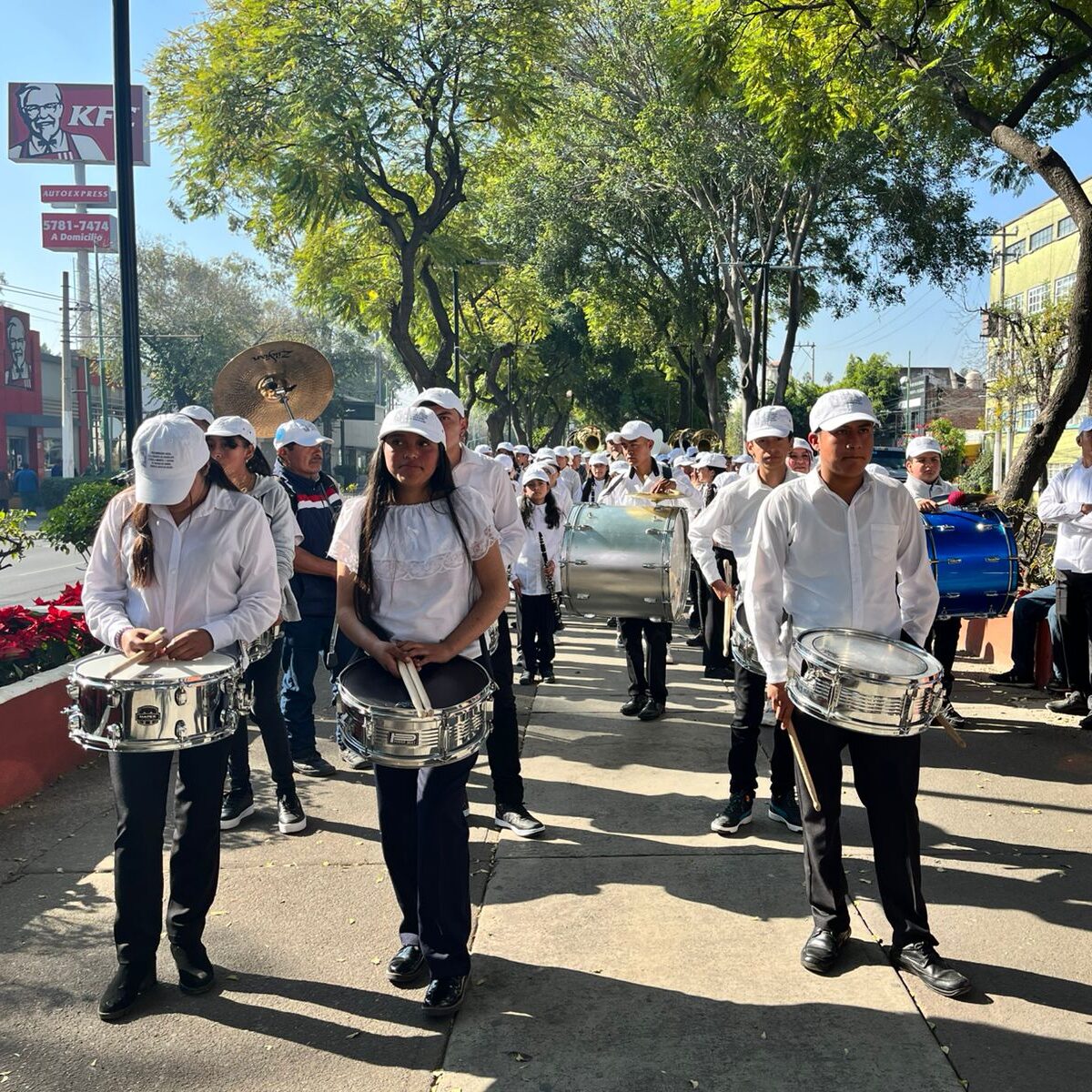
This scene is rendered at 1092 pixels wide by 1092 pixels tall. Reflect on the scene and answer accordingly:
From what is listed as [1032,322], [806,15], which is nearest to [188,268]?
[1032,322]

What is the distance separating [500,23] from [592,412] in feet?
107

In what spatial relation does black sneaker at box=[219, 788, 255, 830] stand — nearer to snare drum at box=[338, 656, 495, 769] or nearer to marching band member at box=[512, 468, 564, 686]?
snare drum at box=[338, 656, 495, 769]

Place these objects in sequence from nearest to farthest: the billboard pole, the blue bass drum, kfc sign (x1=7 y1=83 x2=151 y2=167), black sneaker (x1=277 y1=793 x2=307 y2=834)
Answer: black sneaker (x1=277 y1=793 x2=307 y2=834)
the blue bass drum
the billboard pole
kfc sign (x1=7 y1=83 x2=151 y2=167)

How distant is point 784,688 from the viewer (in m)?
4.11

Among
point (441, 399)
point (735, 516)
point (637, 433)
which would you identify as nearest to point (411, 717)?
point (441, 399)

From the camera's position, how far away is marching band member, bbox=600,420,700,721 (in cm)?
789

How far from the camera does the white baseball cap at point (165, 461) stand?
3.68 metres

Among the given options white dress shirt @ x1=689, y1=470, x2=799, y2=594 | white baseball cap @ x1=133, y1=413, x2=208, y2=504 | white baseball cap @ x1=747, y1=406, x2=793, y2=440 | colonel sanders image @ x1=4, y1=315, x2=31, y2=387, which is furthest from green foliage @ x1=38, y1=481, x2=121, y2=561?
colonel sanders image @ x1=4, y1=315, x2=31, y2=387

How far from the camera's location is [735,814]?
5449 mm

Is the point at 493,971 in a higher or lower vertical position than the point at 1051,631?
lower

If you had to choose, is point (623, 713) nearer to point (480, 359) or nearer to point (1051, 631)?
point (1051, 631)

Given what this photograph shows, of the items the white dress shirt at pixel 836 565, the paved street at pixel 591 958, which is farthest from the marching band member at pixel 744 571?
the white dress shirt at pixel 836 565

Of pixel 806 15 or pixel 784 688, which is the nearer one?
pixel 784 688

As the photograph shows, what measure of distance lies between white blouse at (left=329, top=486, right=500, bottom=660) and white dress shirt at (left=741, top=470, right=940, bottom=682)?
110cm
